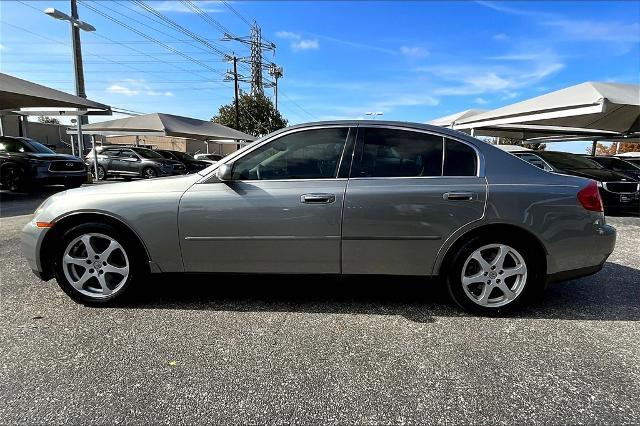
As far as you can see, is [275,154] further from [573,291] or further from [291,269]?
[573,291]

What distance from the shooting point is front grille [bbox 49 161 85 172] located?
11.2 metres

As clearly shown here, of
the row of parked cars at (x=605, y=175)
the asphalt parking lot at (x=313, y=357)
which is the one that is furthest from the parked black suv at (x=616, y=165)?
the asphalt parking lot at (x=313, y=357)

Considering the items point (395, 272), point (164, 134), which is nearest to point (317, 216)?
point (395, 272)

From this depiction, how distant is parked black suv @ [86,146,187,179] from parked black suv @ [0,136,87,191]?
5282 millimetres

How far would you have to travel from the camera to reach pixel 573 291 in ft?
13.0

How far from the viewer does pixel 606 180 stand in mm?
9016

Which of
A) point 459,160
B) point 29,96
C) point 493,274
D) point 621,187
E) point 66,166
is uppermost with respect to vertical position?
point 29,96

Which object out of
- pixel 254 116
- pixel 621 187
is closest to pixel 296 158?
pixel 621 187

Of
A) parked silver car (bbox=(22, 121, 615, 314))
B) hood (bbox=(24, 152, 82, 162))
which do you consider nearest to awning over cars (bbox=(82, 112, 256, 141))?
hood (bbox=(24, 152, 82, 162))

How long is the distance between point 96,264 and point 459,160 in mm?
3183

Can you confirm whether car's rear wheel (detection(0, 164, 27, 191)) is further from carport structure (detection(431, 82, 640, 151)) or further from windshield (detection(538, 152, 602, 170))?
carport structure (detection(431, 82, 640, 151))

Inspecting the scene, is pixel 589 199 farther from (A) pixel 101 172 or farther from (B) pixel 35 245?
(A) pixel 101 172

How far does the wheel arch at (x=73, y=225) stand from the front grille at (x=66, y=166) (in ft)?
30.8

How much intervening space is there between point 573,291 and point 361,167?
253cm
